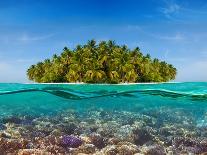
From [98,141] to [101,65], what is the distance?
18196 mm

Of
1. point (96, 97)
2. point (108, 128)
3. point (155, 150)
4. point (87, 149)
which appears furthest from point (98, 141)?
point (96, 97)

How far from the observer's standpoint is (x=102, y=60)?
34469mm

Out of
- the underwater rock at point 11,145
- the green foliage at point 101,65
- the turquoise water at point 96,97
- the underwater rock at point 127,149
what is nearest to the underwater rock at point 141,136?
the underwater rock at point 127,149

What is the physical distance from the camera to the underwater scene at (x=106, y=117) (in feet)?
53.9

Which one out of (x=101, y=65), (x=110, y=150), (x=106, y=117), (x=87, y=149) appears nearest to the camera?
(x=87, y=149)

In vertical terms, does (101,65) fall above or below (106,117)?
above

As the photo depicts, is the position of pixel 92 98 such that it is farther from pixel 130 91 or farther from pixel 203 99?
pixel 203 99

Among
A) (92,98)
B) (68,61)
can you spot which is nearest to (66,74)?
(68,61)

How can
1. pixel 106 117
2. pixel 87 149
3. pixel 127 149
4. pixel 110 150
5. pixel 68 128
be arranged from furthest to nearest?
pixel 106 117
pixel 68 128
pixel 110 150
pixel 87 149
pixel 127 149

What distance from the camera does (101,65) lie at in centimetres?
3409

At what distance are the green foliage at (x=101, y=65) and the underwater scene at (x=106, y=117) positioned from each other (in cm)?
1212

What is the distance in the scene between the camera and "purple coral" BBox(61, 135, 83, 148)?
16.0 meters

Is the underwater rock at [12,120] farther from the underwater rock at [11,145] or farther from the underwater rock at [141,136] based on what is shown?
the underwater rock at [141,136]

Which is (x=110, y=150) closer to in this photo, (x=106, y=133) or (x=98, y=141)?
(x=98, y=141)
